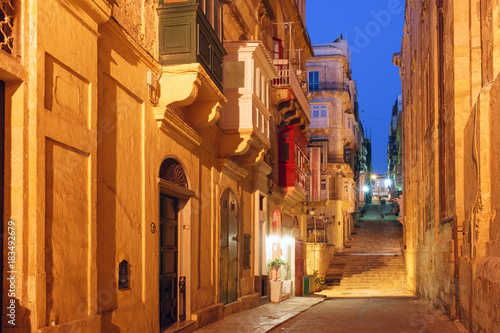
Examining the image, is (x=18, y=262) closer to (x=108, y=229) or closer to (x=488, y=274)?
(x=108, y=229)

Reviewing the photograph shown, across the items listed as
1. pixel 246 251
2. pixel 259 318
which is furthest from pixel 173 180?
pixel 246 251

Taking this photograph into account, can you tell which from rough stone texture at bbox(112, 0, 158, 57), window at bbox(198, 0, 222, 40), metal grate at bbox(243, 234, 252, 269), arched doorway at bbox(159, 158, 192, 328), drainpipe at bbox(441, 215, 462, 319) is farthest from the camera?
metal grate at bbox(243, 234, 252, 269)

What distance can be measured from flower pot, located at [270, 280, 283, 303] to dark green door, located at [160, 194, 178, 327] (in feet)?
26.3

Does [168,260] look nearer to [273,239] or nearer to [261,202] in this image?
[261,202]

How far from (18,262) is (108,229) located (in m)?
2.34

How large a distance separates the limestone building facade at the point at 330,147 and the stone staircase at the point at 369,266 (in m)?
2.41

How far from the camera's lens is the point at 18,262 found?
241 inches

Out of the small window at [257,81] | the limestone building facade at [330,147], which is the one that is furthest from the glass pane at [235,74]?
the limestone building facade at [330,147]

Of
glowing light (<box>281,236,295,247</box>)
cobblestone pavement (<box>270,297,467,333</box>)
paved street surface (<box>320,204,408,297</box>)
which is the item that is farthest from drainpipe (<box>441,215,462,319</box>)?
paved street surface (<box>320,204,408,297</box>)

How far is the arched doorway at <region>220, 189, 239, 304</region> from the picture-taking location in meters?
14.6

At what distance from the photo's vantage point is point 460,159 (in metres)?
13.9

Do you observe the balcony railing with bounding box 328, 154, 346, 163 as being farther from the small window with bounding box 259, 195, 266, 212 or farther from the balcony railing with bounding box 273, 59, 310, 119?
the small window with bounding box 259, 195, 266, 212

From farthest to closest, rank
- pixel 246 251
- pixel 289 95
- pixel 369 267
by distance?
1. pixel 369 267
2. pixel 289 95
3. pixel 246 251

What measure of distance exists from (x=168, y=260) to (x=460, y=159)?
22.8ft
